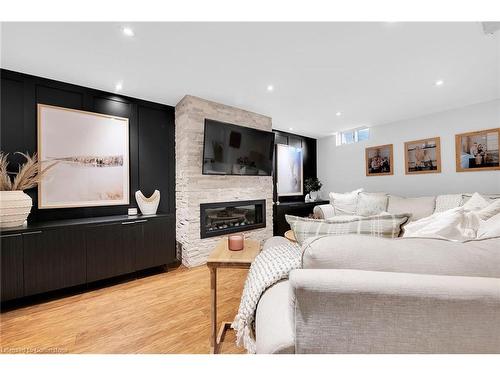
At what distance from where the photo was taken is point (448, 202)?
3.10 metres

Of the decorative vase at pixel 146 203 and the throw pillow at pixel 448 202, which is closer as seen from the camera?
the decorative vase at pixel 146 203

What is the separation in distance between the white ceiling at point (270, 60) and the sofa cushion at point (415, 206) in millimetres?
1528

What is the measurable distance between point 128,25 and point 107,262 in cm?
226

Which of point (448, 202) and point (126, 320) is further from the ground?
point (448, 202)

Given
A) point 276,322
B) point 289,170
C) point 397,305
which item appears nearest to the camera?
point 397,305

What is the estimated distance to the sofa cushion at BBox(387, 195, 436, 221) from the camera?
327 cm

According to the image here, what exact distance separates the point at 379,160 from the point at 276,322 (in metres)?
4.58

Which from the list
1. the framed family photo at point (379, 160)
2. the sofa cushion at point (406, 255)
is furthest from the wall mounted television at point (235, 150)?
the sofa cushion at point (406, 255)

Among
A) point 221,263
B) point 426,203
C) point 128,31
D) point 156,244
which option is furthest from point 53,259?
point 426,203

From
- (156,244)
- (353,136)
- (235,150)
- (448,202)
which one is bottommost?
(156,244)

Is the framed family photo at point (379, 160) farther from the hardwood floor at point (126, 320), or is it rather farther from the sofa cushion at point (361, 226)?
the sofa cushion at point (361, 226)

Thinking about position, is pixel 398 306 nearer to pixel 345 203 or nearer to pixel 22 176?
pixel 22 176

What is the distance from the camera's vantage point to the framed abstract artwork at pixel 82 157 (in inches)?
92.5
